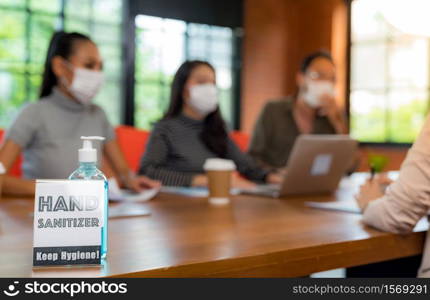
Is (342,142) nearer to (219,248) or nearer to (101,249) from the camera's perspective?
(219,248)

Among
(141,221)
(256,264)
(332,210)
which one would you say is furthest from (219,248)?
(332,210)

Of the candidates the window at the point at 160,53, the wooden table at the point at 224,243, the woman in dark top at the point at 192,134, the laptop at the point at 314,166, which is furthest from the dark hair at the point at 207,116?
the window at the point at 160,53

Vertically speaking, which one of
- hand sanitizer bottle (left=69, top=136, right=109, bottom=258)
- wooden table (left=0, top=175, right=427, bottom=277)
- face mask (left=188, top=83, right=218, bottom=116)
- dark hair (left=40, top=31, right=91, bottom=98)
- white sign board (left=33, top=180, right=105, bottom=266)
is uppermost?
dark hair (left=40, top=31, right=91, bottom=98)

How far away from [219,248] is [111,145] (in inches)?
52.2

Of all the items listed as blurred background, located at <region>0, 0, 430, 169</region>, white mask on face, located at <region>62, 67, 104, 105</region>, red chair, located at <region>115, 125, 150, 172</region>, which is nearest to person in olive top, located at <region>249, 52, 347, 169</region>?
red chair, located at <region>115, 125, 150, 172</region>

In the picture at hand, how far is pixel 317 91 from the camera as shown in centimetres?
298

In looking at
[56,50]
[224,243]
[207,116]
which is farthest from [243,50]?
[224,243]

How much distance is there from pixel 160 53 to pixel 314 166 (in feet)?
11.2

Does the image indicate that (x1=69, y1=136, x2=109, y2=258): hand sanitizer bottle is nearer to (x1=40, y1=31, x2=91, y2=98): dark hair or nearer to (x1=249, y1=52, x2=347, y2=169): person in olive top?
(x1=40, y1=31, x2=91, y2=98): dark hair

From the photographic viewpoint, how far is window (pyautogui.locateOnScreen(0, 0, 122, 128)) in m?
4.27

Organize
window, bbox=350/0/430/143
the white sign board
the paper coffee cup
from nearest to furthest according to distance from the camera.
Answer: the white sign board < the paper coffee cup < window, bbox=350/0/430/143

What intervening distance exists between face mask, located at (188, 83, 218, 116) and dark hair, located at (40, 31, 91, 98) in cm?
51

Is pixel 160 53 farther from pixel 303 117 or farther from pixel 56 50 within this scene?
pixel 56 50

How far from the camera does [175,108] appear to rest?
2.52 meters
